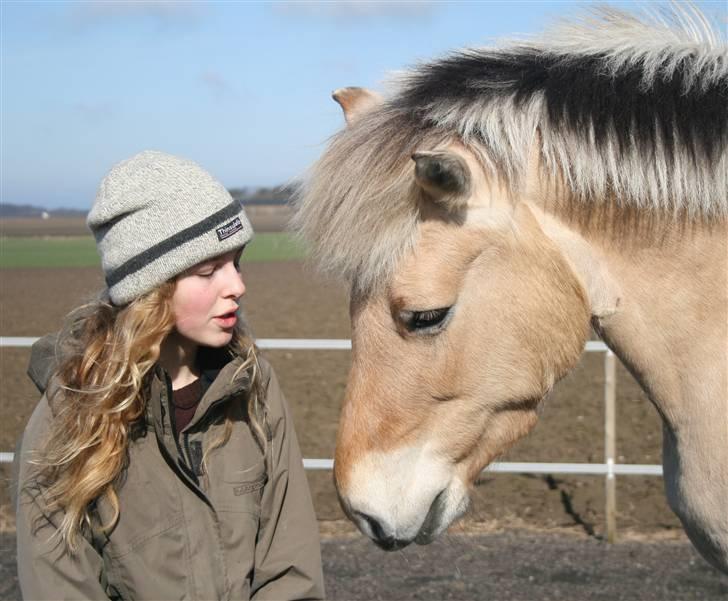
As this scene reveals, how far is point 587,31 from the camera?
228cm

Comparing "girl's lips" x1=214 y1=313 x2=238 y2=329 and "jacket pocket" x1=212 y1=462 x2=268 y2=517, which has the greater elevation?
"girl's lips" x1=214 y1=313 x2=238 y2=329

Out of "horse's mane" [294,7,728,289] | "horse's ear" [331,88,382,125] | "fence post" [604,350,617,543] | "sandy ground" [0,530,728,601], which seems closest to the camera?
"horse's mane" [294,7,728,289]

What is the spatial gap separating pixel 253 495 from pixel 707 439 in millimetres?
1171

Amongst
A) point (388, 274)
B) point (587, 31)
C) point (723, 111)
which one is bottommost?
point (388, 274)

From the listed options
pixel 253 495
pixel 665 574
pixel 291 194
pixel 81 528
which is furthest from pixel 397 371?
pixel 665 574

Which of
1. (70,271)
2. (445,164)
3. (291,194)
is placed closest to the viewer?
(445,164)

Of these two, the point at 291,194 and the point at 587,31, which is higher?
the point at 587,31

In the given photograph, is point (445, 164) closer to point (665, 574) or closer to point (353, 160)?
point (353, 160)

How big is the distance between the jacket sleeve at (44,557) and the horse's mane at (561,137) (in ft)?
3.00

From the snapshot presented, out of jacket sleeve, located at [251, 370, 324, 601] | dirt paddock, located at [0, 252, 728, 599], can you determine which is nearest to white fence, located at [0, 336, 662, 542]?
dirt paddock, located at [0, 252, 728, 599]

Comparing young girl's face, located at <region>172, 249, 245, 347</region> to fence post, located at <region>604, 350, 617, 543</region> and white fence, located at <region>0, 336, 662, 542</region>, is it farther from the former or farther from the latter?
fence post, located at <region>604, 350, 617, 543</region>

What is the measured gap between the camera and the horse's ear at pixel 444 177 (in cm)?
188

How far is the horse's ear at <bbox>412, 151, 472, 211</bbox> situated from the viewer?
6.18 ft

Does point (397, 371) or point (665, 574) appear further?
point (665, 574)
